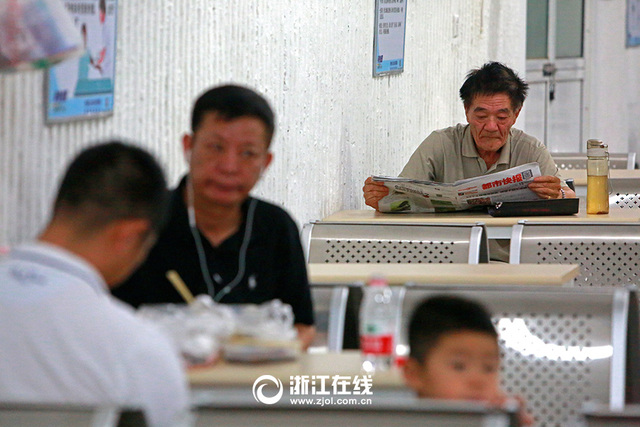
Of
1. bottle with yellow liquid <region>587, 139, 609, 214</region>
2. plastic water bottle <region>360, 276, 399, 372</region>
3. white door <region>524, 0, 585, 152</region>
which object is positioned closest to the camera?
plastic water bottle <region>360, 276, 399, 372</region>

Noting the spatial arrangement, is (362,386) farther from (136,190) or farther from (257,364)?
(136,190)

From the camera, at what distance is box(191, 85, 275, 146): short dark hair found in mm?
2125

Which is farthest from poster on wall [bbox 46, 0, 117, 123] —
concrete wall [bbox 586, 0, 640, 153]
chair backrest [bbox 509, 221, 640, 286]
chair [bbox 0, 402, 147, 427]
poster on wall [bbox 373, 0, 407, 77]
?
concrete wall [bbox 586, 0, 640, 153]

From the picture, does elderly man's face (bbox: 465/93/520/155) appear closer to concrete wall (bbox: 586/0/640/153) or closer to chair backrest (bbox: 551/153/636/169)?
chair backrest (bbox: 551/153/636/169)

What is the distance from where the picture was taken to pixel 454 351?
1802 mm

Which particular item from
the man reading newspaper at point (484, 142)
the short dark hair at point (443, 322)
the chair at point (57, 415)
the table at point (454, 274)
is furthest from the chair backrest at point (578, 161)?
the chair at point (57, 415)

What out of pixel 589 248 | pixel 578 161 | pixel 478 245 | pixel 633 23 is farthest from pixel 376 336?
pixel 633 23

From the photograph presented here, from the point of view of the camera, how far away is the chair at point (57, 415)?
1.21 m

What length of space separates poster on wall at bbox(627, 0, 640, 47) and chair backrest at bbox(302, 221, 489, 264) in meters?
9.07

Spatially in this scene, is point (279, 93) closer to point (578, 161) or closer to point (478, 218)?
point (478, 218)

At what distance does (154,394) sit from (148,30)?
166 centimetres

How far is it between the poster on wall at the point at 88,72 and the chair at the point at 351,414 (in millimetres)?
1172

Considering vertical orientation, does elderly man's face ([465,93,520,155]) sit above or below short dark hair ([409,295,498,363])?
above

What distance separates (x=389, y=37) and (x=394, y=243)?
230 cm
